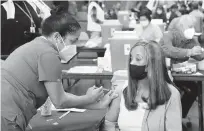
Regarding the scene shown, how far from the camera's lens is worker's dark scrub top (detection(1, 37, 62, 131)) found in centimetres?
191

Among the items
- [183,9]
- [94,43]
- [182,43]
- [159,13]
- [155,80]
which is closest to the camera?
[155,80]

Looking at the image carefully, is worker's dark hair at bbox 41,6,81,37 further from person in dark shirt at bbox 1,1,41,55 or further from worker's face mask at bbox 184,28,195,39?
person in dark shirt at bbox 1,1,41,55

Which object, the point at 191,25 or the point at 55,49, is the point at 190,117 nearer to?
the point at 191,25

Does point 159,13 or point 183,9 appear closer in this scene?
point 159,13

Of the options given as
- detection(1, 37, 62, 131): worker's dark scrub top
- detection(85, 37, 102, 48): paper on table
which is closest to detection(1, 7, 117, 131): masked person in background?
detection(1, 37, 62, 131): worker's dark scrub top

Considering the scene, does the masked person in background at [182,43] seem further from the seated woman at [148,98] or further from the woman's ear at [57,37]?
the woman's ear at [57,37]

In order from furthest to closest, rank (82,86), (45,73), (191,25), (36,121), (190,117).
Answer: (82,86) → (190,117) → (191,25) → (36,121) → (45,73)

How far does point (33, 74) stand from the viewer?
1.93m

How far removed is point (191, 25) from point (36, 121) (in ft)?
7.34

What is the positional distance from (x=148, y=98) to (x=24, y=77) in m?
0.76

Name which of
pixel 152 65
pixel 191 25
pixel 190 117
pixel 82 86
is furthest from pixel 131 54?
pixel 82 86

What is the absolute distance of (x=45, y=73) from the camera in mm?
1906

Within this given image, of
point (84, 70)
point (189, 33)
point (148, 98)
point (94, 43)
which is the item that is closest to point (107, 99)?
point (148, 98)

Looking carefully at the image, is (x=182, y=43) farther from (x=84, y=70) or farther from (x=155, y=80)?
(x=155, y=80)
